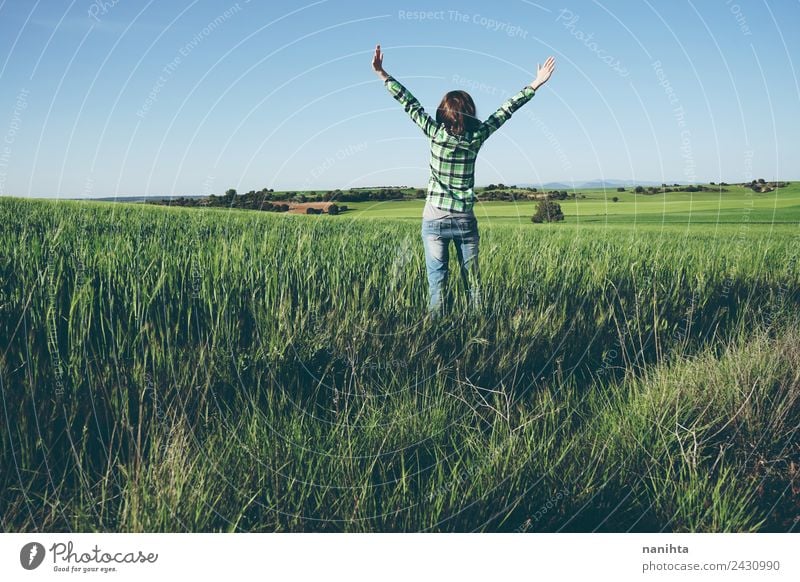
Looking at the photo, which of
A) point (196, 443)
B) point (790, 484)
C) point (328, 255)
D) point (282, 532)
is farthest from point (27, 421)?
point (790, 484)

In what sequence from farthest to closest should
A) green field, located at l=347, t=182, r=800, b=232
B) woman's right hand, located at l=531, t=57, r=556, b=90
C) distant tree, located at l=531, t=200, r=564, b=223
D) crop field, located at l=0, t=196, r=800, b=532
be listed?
green field, located at l=347, t=182, r=800, b=232
distant tree, located at l=531, t=200, r=564, b=223
woman's right hand, located at l=531, t=57, r=556, b=90
crop field, located at l=0, t=196, r=800, b=532

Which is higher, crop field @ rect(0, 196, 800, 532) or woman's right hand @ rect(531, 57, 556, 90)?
woman's right hand @ rect(531, 57, 556, 90)

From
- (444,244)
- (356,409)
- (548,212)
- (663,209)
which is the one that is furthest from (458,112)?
(663,209)

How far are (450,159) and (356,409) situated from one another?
8.37 ft

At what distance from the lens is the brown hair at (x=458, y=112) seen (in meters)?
4.32

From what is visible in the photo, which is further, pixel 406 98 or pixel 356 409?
pixel 406 98

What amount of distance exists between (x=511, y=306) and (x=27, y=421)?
2.88 metres

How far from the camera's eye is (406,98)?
168 inches

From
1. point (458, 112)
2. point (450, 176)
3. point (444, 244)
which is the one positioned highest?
point (458, 112)

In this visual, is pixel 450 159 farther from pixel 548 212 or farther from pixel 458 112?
pixel 548 212

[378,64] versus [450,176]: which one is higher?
[378,64]

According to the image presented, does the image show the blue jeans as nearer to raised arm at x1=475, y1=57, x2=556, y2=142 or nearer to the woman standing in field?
the woman standing in field

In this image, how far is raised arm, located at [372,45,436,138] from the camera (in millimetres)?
4047

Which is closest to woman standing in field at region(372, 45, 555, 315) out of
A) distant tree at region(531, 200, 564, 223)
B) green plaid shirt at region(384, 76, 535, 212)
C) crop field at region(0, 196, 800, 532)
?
green plaid shirt at region(384, 76, 535, 212)
